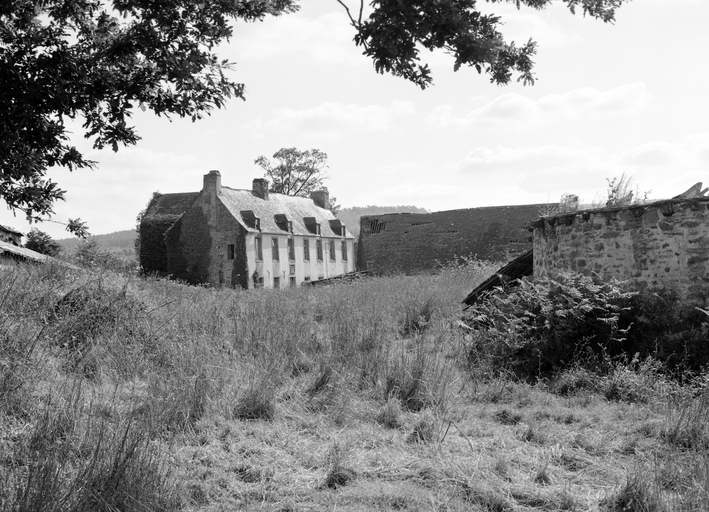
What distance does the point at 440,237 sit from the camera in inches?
1219

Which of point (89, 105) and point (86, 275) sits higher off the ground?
point (89, 105)

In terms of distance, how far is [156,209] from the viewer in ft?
145

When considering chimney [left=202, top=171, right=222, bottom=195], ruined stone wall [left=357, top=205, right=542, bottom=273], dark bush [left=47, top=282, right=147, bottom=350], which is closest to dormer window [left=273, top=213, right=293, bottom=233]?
chimney [left=202, top=171, right=222, bottom=195]

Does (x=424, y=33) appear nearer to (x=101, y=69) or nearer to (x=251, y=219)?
(x=101, y=69)

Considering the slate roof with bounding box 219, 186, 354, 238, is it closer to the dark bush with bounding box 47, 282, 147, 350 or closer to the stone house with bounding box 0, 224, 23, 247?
the stone house with bounding box 0, 224, 23, 247

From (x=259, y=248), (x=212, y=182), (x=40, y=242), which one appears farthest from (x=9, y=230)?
(x=259, y=248)

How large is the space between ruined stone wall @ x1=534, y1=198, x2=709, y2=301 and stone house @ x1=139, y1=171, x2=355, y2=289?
94.4 feet

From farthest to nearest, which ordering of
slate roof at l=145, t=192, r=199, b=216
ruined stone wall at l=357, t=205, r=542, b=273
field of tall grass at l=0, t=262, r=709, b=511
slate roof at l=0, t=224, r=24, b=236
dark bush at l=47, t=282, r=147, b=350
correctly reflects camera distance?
slate roof at l=145, t=192, r=199, b=216
ruined stone wall at l=357, t=205, r=542, b=273
slate roof at l=0, t=224, r=24, b=236
dark bush at l=47, t=282, r=147, b=350
field of tall grass at l=0, t=262, r=709, b=511

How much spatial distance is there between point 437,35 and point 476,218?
26140mm

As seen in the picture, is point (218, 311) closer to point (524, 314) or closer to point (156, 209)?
point (524, 314)

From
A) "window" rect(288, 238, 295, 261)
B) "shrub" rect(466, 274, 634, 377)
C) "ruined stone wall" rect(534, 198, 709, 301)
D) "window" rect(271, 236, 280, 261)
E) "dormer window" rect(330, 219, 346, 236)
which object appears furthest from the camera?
"dormer window" rect(330, 219, 346, 236)

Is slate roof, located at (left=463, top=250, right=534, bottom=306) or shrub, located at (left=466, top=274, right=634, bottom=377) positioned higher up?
slate roof, located at (left=463, top=250, right=534, bottom=306)

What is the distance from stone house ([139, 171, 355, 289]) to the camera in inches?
1521

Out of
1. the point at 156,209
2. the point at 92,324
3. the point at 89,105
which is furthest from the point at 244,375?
the point at 156,209
